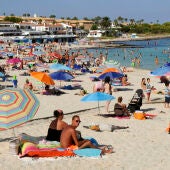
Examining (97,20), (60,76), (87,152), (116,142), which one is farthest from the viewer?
(97,20)

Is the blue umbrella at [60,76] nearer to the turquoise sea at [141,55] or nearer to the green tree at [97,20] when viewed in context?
the turquoise sea at [141,55]

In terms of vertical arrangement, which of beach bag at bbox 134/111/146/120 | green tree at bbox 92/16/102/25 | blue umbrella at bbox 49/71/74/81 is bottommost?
beach bag at bbox 134/111/146/120

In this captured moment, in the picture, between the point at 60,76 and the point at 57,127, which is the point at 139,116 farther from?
the point at 60,76

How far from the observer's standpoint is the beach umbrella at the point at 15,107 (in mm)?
7895

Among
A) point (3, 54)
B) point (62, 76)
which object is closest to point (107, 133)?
point (62, 76)

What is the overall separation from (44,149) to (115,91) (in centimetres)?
1063

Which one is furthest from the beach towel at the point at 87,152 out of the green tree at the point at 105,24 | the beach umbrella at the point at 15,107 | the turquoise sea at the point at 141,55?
the green tree at the point at 105,24

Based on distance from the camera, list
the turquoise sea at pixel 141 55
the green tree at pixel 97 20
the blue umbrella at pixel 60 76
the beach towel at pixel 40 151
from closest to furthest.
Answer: the beach towel at pixel 40 151, the blue umbrella at pixel 60 76, the turquoise sea at pixel 141 55, the green tree at pixel 97 20

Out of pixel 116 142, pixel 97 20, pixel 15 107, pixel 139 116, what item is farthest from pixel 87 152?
pixel 97 20

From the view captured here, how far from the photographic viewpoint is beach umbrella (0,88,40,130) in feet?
25.9

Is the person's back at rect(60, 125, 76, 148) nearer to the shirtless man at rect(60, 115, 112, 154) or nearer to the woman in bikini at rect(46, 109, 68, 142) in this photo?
the shirtless man at rect(60, 115, 112, 154)

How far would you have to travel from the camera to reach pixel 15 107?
8062 mm

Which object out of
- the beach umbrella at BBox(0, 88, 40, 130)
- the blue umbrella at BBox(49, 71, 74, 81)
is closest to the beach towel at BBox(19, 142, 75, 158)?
the beach umbrella at BBox(0, 88, 40, 130)

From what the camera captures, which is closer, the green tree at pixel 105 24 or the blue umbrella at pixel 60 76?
the blue umbrella at pixel 60 76
